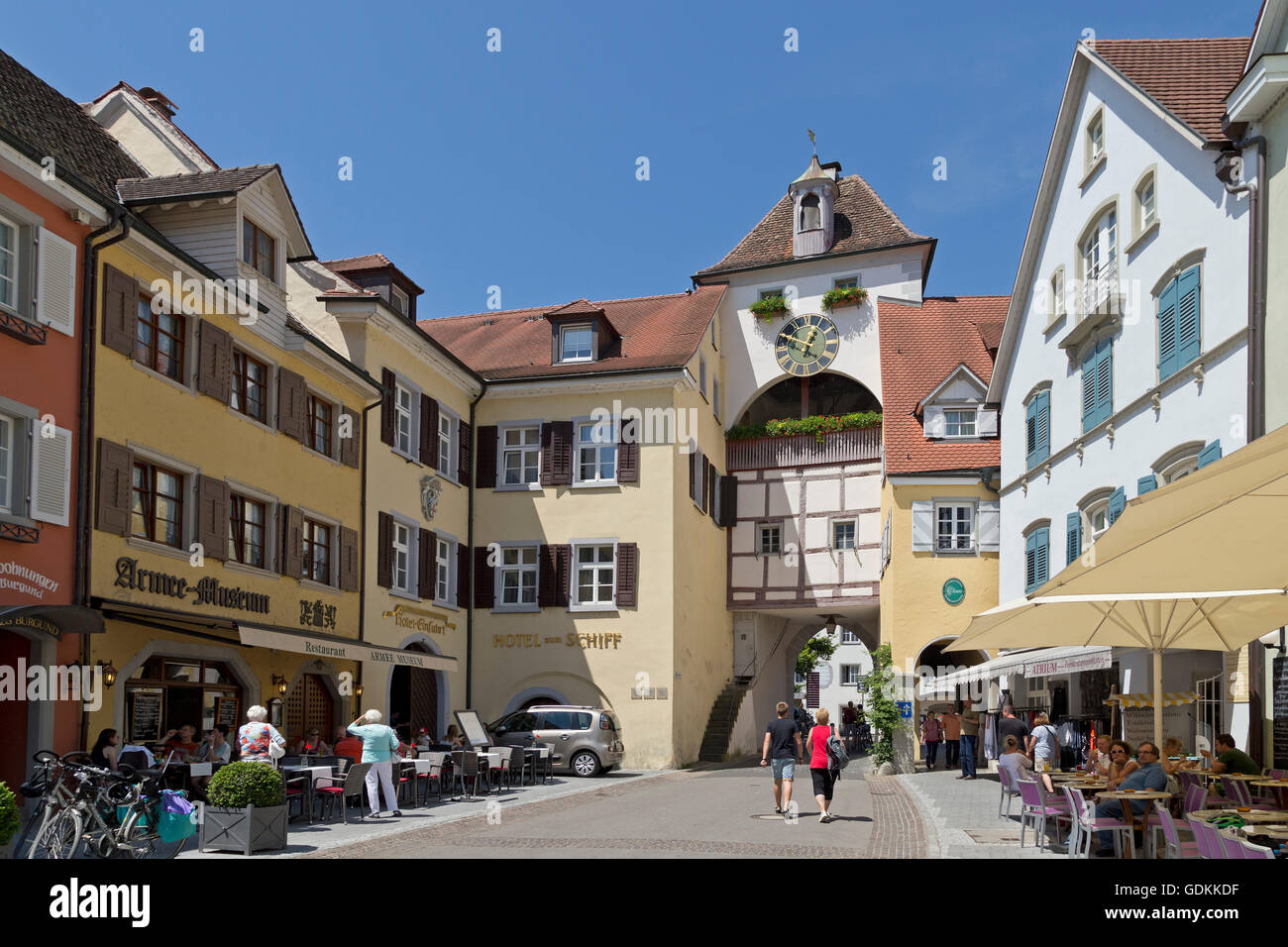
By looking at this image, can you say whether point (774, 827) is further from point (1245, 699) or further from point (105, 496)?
point (105, 496)

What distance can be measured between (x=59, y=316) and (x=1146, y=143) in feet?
52.4

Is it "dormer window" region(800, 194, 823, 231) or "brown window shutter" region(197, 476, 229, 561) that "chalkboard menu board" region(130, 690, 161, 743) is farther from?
"dormer window" region(800, 194, 823, 231)

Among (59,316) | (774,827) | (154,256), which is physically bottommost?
(774,827)

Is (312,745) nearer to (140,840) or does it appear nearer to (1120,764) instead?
(140,840)

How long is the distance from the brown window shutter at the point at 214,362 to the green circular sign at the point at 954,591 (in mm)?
17905

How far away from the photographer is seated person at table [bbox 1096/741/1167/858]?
1183 centimetres

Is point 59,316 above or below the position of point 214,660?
above

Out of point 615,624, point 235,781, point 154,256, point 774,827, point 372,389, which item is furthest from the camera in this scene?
point 615,624

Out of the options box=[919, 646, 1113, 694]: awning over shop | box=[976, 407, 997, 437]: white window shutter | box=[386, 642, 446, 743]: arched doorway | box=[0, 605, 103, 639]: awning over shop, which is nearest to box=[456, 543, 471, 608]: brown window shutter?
box=[386, 642, 446, 743]: arched doorway

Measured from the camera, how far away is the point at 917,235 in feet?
120

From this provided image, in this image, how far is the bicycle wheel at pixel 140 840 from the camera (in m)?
11.2

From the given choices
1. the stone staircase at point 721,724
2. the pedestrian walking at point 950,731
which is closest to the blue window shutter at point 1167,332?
the pedestrian walking at point 950,731

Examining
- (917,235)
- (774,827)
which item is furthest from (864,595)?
(774,827)

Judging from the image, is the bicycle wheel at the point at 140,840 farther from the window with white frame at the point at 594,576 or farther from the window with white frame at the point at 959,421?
the window with white frame at the point at 959,421
